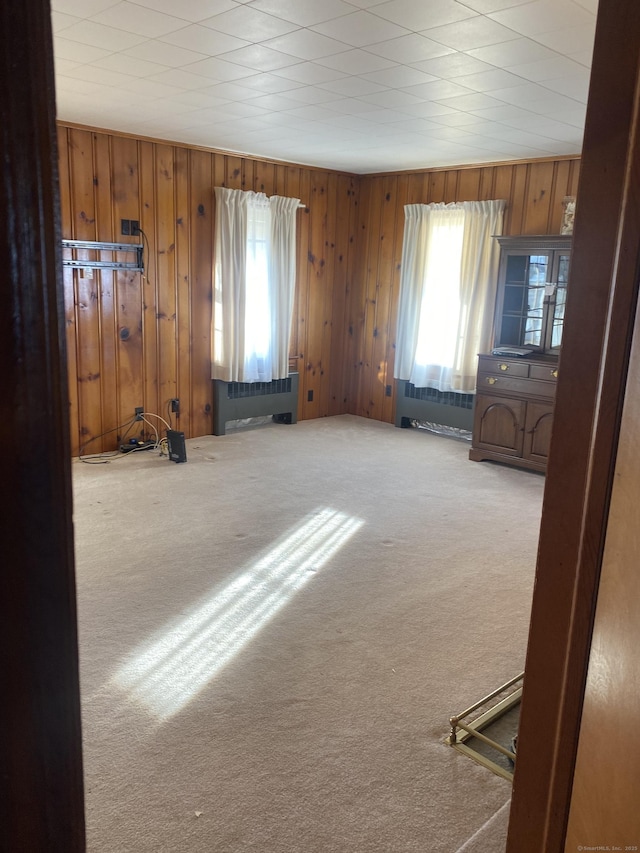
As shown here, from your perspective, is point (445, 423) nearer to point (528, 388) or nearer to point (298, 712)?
point (528, 388)

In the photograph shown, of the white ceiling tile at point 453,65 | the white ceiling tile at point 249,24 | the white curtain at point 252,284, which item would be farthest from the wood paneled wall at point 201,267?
the white ceiling tile at point 453,65

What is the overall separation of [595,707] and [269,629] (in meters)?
1.88

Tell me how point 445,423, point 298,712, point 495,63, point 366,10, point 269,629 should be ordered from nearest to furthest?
point 298,712, point 366,10, point 269,629, point 495,63, point 445,423

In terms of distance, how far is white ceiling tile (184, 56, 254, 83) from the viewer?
10.8 ft

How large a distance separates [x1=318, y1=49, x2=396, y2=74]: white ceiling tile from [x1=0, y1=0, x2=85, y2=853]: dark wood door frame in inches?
118

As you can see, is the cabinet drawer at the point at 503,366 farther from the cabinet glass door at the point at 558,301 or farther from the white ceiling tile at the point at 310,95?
the white ceiling tile at the point at 310,95

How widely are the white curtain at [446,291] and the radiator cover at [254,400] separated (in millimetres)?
1050

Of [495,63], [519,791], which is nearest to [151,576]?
[519,791]

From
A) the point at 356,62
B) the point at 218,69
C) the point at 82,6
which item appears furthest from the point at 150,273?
the point at 82,6

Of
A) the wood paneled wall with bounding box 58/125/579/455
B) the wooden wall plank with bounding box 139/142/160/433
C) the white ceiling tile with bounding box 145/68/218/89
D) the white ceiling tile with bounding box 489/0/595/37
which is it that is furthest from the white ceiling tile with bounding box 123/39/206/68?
the wooden wall plank with bounding box 139/142/160/433

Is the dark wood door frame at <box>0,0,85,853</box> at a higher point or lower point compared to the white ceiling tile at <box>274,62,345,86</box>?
lower

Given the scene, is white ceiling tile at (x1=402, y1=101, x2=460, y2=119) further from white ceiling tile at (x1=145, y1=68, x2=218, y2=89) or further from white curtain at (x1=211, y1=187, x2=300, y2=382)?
white curtain at (x1=211, y1=187, x2=300, y2=382)

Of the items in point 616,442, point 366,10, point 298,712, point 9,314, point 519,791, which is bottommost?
point 298,712

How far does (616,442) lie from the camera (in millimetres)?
1143
